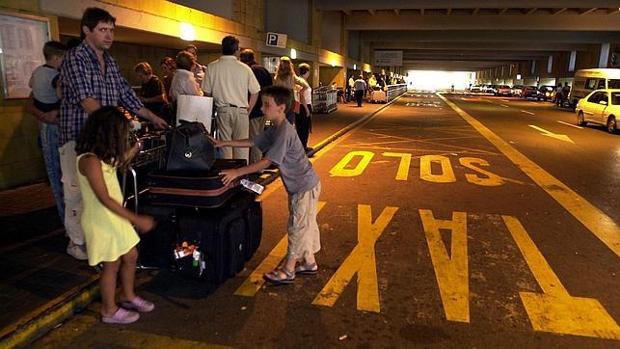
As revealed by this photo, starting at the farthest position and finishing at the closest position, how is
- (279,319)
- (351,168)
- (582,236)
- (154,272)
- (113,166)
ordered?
(351,168), (582,236), (154,272), (279,319), (113,166)

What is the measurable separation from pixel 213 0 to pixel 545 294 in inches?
544

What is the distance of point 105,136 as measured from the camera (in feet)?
9.85

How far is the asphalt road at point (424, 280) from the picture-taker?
326cm

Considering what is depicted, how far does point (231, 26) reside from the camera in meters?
14.3

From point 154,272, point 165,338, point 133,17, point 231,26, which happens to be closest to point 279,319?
point 165,338

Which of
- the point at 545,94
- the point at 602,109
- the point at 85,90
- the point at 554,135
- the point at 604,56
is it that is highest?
the point at 604,56

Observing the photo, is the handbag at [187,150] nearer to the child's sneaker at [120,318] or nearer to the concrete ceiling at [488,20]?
the child's sneaker at [120,318]

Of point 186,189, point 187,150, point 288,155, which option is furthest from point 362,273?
point 187,150

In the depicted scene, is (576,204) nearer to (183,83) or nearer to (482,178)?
(482,178)

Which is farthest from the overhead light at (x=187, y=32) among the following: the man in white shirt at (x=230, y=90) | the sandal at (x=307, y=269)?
the sandal at (x=307, y=269)

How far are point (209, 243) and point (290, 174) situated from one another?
86 centimetres

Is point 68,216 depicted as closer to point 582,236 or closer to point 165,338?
point 165,338

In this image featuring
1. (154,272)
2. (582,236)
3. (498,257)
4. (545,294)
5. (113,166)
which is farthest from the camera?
(582,236)

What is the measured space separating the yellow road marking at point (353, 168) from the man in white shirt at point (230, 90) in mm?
2585
